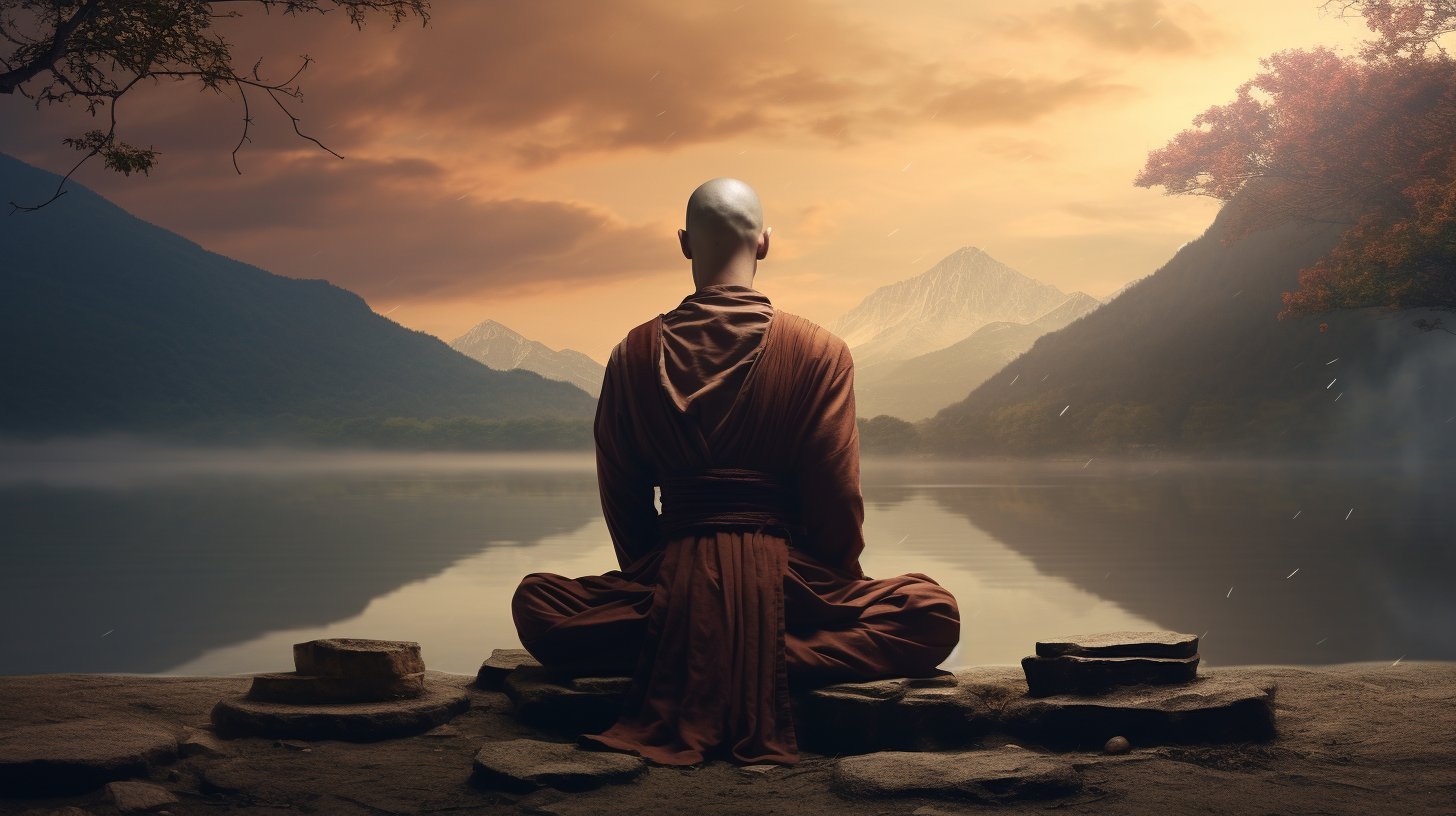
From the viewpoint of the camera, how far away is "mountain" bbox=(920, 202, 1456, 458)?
97.2 ft

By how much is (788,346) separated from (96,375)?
9576 centimetres

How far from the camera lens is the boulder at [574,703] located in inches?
115

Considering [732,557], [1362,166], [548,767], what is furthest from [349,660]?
[1362,166]

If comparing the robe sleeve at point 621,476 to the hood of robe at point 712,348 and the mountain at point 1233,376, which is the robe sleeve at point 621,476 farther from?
the mountain at point 1233,376

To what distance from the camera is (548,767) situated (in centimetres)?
239

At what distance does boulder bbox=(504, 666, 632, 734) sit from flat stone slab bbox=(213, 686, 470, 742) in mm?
340

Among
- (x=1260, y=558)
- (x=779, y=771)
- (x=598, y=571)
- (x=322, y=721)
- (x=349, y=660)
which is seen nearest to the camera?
(x=779, y=771)

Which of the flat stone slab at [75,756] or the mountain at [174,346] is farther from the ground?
the mountain at [174,346]

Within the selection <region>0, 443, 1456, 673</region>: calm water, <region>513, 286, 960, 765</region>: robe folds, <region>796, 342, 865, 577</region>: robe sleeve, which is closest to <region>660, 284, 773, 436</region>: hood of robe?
<region>513, 286, 960, 765</region>: robe folds

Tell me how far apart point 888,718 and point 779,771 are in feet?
1.27

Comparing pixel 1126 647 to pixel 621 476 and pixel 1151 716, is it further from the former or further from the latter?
pixel 621 476

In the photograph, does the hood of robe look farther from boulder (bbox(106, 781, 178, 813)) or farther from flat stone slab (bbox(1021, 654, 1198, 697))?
boulder (bbox(106, 781, 178, 813))

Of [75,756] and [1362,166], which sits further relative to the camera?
[1362,166]

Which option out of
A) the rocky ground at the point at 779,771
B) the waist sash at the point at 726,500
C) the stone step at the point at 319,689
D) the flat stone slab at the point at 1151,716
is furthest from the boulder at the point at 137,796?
the flat stone slab at the point at 1151,716
